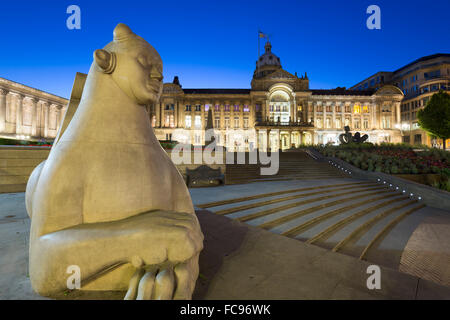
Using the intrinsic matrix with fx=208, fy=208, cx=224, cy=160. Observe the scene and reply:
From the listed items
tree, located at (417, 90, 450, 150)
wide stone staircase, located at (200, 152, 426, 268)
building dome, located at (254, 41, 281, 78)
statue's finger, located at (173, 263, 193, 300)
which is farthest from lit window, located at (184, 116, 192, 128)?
statue's finger, located at (173, 263, 193, 300)

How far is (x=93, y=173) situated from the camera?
1.69 metres

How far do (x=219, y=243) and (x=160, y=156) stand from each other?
2.16m

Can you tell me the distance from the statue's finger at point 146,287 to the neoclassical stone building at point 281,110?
1731 inches

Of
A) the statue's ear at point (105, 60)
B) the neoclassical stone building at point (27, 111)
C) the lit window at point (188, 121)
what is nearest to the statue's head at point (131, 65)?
the statue's ear at point (105, 60)

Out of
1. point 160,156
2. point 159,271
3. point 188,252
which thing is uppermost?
point 160,156

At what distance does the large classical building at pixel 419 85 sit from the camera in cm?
4672

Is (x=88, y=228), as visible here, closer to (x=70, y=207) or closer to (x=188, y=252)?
(x=70, y=207)

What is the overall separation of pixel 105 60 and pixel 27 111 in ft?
137

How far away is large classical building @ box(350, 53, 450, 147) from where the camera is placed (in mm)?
46719

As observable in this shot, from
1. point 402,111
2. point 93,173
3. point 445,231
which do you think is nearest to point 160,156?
point 93,173

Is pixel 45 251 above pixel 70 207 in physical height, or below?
below

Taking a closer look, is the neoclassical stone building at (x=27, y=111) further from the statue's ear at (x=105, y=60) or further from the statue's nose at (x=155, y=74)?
the statue's nose at (x=155, y=74)

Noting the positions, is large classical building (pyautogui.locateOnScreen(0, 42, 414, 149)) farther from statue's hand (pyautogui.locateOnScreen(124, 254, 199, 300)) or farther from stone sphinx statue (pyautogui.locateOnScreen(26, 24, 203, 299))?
statue's hand (pyautogui.locateOnScreen(124, 254, 199, 300))

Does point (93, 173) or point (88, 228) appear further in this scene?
point (93, 173)
